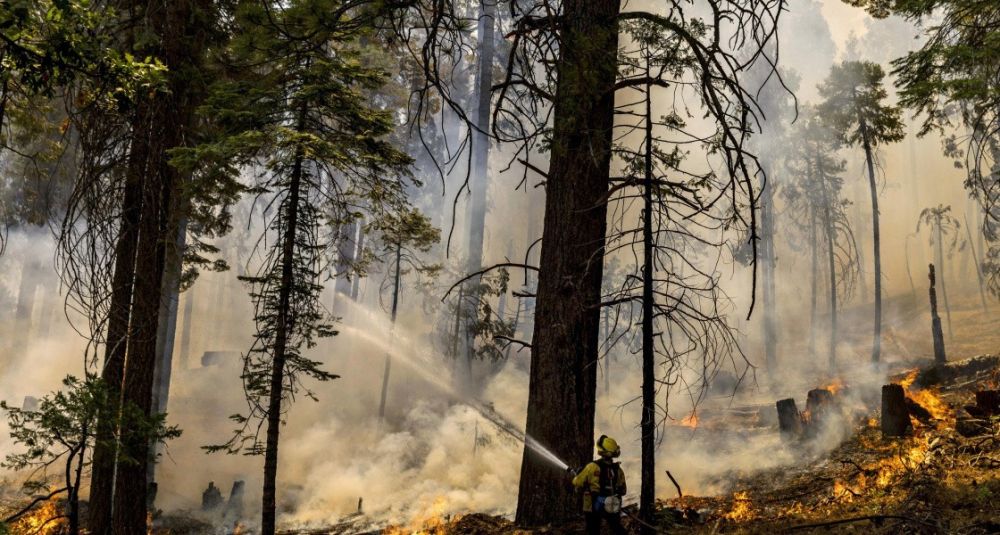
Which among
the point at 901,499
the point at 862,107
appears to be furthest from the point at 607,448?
the point at 862,107

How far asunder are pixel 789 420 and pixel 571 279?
15.2 m

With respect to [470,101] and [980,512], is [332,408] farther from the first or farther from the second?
[980,512]

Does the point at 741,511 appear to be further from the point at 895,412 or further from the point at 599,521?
the point at 895,412

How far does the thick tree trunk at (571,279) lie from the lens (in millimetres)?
5672

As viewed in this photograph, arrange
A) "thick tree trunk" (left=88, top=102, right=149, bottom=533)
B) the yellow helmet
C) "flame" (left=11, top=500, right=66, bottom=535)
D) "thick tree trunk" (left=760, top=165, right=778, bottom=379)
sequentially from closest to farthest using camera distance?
the yellow helmet
"thick tree trunk" (left=88, top=102, right=149, bottom=533)
"flame" (left=11, top=500, right=66, bottom=535)
"thick tree trunk" (left=760, top=165, right=778, bottom=379)

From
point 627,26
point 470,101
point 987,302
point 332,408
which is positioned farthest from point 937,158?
point 627,26

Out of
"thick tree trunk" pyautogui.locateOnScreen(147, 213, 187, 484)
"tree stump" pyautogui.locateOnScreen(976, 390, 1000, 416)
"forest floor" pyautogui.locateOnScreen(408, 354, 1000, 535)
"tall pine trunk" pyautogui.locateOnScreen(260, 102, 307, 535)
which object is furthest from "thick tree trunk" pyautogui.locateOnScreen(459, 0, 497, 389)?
"forest floor" pyautogui.locateOnScreen(408, 354, 1000, 535)

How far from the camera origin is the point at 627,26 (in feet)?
27.6

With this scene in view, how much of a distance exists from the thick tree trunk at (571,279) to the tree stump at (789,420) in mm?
14372

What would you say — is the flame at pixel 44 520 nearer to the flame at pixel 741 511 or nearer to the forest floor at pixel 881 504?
the forest floor at pixel 881 504

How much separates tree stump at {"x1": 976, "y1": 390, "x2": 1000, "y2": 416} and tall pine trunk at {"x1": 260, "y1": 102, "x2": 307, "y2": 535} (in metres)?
11.2

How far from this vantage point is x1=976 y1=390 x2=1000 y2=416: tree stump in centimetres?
927

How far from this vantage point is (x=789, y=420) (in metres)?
17.9

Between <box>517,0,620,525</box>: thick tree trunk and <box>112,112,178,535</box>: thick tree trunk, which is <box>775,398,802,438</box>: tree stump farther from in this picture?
<box>112,112,178,535</box>: thick tree trunk
